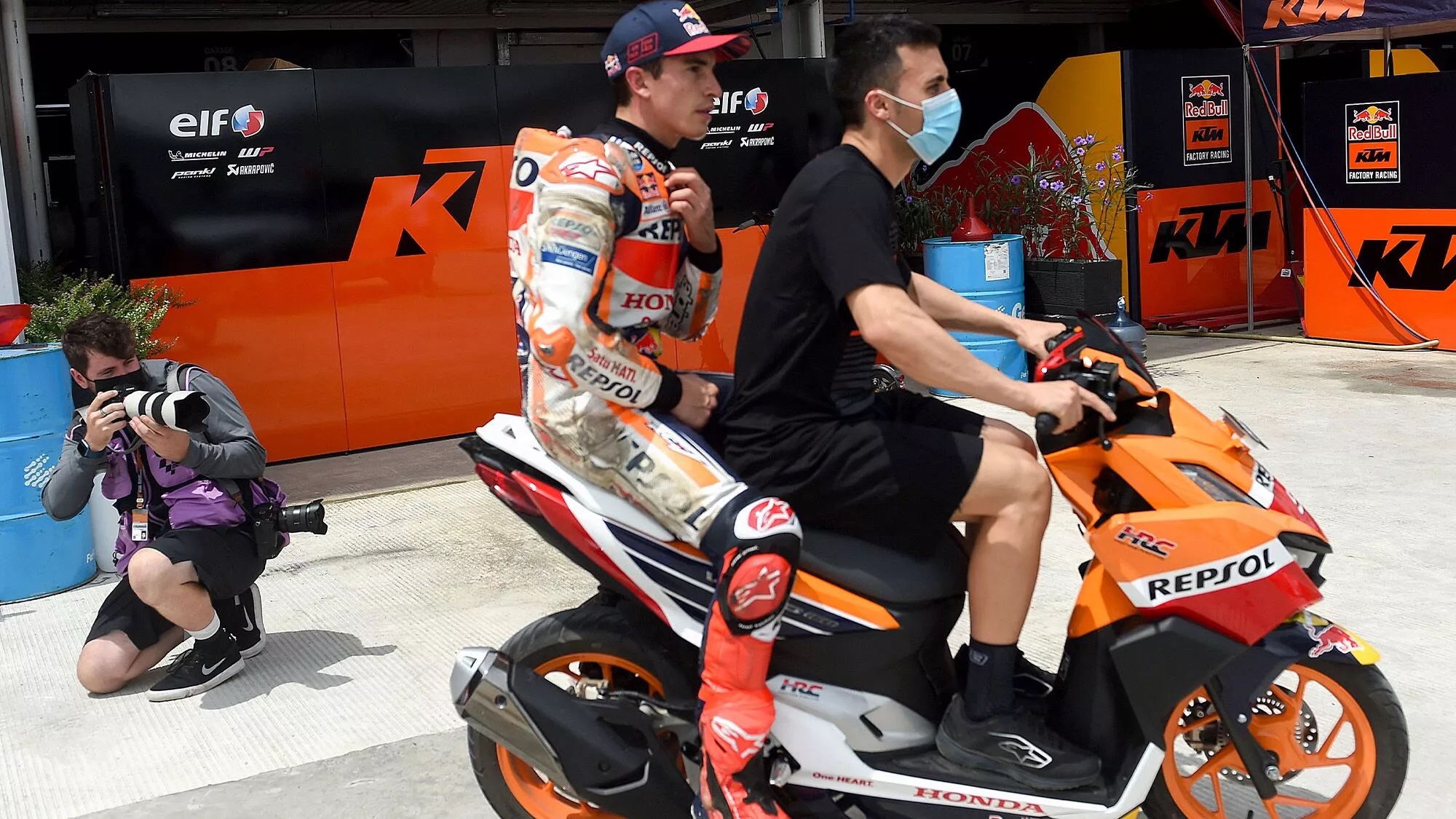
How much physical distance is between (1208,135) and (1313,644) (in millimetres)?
9548

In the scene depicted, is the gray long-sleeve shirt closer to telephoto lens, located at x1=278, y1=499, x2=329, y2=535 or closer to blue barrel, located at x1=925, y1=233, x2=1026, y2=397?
telephoto lens, located at x1=278, y1=499, x2=329, y2=535

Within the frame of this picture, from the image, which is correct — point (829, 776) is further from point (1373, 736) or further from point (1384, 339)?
point (1384, 339)

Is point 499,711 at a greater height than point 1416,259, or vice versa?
point 1416,259

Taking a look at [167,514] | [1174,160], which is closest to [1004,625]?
[167,514]

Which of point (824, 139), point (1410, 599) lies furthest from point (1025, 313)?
point (1410, 599)

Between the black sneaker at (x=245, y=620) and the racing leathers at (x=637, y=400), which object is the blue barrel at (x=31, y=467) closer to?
the black sneaker at (x=245, y=620)

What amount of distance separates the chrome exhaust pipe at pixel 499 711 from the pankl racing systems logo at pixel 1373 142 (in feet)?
28.5

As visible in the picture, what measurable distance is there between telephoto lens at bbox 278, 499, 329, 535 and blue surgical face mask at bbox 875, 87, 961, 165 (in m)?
2.40

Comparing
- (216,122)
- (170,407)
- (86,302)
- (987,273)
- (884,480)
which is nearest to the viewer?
(884,480)

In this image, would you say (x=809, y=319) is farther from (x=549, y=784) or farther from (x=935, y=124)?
(x=549, y=784)

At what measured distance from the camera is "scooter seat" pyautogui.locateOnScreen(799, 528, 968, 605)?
2938 millimetres

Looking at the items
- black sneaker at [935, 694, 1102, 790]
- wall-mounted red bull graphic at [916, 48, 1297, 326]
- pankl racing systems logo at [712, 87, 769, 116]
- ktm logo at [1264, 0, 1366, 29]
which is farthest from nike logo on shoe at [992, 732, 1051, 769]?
wall-mounted red bull graphic at [916, 48, 1297, 326]

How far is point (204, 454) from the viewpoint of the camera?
4.36 m

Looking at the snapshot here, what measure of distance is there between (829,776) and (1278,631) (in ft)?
3.19
